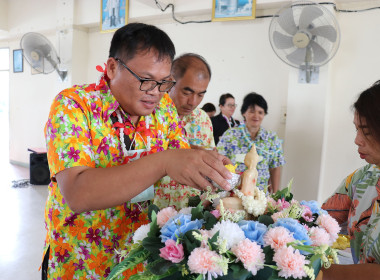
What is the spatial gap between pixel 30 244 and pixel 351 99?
3865 millimetres

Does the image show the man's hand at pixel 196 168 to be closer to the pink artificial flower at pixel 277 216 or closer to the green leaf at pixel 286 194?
the pink artificial flower at pixel 277 216

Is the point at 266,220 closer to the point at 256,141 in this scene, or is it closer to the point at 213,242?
the point at 213,242

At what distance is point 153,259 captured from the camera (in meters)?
0.69

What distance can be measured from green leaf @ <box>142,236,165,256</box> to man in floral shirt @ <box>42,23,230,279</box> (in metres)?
0.14

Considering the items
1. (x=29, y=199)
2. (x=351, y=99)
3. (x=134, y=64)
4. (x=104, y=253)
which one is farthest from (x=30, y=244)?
(x=351, y=99)

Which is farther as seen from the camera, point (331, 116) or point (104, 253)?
point (331, 116)

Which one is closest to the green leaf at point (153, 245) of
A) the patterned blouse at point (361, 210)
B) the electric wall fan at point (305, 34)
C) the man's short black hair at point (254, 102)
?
the patterned blouse at point (361, 210)

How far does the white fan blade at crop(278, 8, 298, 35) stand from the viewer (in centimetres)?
321

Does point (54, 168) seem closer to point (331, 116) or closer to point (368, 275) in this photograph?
point (368, 275)

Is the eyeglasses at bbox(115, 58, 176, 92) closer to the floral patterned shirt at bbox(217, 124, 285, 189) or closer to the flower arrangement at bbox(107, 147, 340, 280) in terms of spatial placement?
the flower arrangement at bbox(107, 147, 340, 280)

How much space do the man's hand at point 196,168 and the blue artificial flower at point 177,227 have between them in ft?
0.32

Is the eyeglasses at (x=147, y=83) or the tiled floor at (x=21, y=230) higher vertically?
the eyeglasses at (x=147, y=83)

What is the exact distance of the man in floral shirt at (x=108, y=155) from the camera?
787mm

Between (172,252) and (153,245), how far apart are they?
0.07 meters
